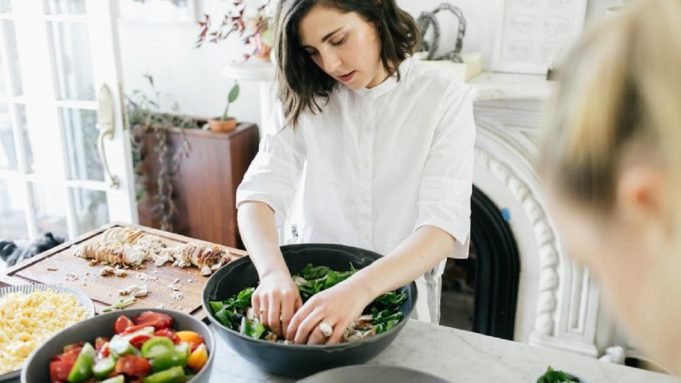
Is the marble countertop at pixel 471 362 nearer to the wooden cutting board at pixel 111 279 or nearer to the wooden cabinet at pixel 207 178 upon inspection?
the wooden cutting board at pixel 111 279

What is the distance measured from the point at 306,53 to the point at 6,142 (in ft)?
6.44

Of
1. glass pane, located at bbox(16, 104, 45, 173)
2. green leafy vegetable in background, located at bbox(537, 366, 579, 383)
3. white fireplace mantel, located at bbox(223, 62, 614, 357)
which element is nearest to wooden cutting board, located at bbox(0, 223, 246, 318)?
green leafy vegetable in background, located at bbox(537, 366, 579, 383)

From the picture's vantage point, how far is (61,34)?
2436 millimetres

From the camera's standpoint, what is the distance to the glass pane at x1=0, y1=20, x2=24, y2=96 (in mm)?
2441

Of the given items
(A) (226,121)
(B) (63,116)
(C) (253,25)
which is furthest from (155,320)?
(B) (63,116)

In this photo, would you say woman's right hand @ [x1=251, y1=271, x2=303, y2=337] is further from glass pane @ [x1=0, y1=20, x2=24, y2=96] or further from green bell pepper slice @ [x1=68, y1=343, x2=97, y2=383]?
glass pane @ [x1=0, y1=20, x2=24, y2=96]

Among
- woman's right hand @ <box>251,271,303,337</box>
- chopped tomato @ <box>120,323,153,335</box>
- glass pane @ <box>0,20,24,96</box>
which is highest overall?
glass pane @ <box>0,20,24,96</box>

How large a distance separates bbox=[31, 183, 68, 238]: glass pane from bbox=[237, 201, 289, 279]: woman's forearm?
1707 mm

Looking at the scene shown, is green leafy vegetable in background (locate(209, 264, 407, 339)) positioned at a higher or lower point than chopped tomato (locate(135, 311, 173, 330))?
lower

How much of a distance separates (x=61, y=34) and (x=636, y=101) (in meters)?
2.49

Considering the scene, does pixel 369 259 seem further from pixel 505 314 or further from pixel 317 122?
pixel 505 314

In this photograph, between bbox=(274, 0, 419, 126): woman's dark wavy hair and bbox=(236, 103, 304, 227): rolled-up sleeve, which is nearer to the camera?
bbox=(274, 0, 419, 126): woman's dark wavy hair

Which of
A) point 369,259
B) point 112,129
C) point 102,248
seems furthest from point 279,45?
point 112,129

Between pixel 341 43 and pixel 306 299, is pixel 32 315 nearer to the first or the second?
pixel 306 299
